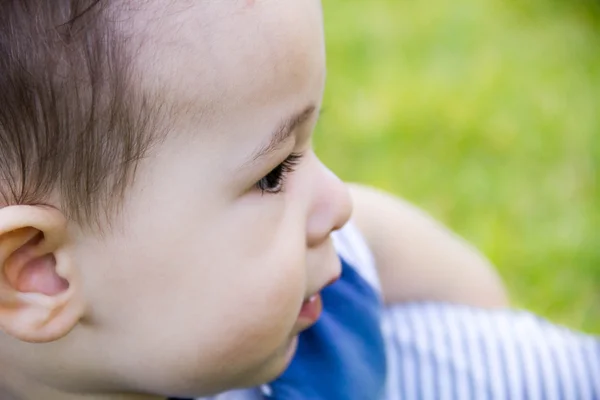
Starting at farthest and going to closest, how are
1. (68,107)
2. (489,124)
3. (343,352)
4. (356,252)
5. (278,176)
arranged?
(489,124) < (356,252) < (343,352) < (278,176) < (68,107)

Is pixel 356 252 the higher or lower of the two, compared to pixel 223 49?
lower

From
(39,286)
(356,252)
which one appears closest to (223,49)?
(39,286)

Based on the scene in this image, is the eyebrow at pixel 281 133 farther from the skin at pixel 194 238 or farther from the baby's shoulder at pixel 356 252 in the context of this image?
the baby's shoulder at pixel 356 252

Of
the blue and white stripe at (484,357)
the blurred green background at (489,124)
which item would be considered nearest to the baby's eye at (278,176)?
the blue and white stripe at (484,357)

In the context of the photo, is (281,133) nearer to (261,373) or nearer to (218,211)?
(218,211)

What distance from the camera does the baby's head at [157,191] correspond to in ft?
1.76

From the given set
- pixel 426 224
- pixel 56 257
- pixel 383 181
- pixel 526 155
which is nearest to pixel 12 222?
pixel 56 257

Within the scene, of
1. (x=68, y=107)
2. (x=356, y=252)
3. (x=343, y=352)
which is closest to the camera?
(x=68, y=107)

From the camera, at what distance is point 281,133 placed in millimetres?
609

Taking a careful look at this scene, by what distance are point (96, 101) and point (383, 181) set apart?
101 centimetres

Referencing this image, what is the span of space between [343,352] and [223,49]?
0.43 metres

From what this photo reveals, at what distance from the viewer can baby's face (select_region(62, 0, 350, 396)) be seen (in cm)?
56

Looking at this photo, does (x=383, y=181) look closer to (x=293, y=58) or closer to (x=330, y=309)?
(x=330, y=309)

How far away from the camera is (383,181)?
151 centimetres
